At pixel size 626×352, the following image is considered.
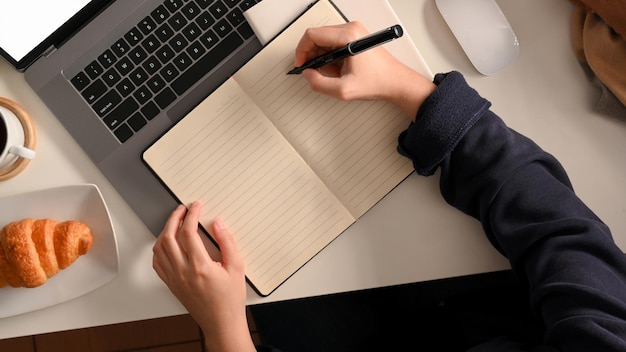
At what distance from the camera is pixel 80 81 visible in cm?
71

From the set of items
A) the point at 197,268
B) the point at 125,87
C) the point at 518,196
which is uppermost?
the point at 125,87

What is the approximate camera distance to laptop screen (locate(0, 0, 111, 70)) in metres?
0.66

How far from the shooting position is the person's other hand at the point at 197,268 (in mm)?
688

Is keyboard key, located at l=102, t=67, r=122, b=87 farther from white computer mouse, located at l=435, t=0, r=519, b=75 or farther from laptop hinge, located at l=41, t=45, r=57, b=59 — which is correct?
white computer mouse, located at l=435, t=0, r=519, b=75

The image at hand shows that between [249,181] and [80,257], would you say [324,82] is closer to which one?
[249,181]

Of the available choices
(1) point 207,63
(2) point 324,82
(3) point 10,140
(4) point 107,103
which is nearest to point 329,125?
(2) point 324,82

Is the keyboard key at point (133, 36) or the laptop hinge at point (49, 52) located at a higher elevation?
the laptop hinge at point (49, 52)

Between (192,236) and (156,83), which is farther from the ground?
(156,83)

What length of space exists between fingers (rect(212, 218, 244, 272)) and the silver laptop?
0.07 m

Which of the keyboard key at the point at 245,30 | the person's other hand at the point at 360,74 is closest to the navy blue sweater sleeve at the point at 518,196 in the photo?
the person's other hand at the point at 360,74

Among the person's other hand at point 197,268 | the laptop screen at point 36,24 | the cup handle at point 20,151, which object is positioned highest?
the laptop screen at point 36,24

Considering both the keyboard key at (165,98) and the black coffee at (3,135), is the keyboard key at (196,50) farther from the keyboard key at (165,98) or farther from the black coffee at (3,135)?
the black coffee at (3,135)

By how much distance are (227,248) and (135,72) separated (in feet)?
0.81

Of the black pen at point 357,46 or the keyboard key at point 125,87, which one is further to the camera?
the keyboard key at point 125,87
